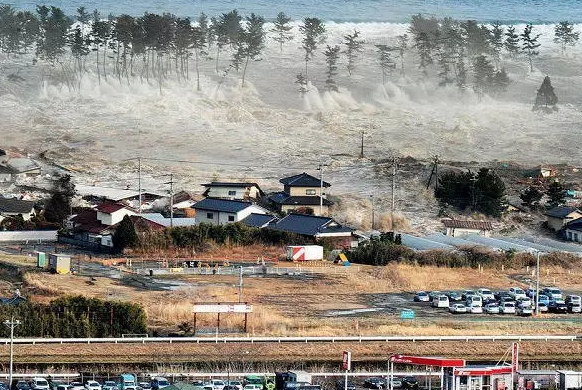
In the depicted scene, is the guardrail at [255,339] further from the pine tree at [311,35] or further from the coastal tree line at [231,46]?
the pine tree at [311,35]

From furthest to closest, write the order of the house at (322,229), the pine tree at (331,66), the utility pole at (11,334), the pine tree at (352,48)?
the pine tree at (352,48) → the pine tree at (331,66) → the house at (322,229) → the utility pole at (11,334)

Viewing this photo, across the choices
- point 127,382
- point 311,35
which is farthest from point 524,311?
point 311,35

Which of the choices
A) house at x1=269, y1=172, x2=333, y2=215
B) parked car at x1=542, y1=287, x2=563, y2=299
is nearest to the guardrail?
parked car at x1=542, y1=287, x2=563, y2=299

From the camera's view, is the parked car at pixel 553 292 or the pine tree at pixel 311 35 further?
the pine tree at pixel 311 35

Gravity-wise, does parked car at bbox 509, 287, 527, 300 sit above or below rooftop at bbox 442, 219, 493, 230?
above

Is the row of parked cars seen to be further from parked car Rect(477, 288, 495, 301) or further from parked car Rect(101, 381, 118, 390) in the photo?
parked car Rect(101, 381, 118, 390)

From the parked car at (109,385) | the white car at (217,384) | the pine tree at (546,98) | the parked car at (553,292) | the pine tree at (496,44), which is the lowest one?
the parked car at (553,292)

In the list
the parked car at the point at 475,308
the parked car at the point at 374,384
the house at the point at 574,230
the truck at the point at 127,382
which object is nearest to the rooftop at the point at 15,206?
the house at the point at 574,230
